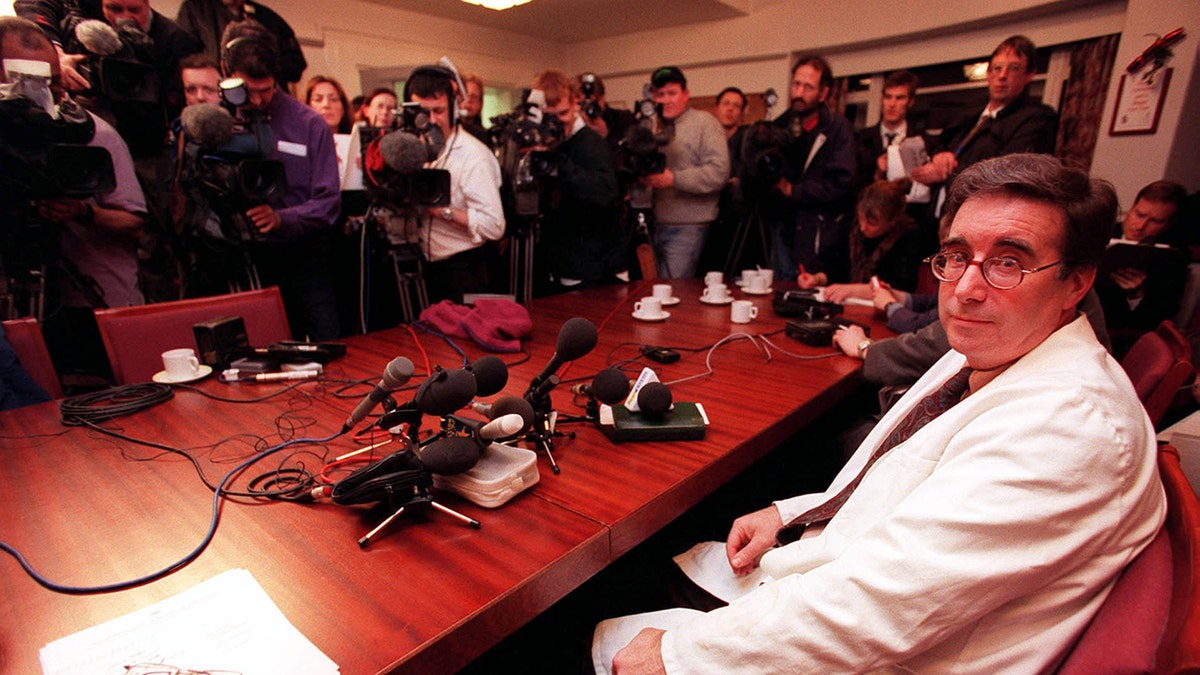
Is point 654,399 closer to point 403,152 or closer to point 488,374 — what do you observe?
point 488,374

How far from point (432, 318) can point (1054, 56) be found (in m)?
5.47

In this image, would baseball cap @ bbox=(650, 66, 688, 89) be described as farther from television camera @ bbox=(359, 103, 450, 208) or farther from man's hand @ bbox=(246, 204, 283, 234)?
man's hand @ bbox=(246, 204, 283, 234)

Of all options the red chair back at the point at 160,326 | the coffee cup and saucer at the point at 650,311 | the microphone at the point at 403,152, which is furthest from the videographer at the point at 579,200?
the red chair back at the point at 160,326

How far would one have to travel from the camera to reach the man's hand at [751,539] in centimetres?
109

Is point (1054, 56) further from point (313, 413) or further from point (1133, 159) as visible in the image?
point (313, 413)

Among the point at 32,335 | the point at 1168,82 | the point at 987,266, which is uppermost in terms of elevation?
the point at 1168,82

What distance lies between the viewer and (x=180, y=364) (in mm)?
1499

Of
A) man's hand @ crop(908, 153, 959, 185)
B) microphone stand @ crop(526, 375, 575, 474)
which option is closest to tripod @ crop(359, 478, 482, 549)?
microphone stand @ crop(526, 375, 575, 474)

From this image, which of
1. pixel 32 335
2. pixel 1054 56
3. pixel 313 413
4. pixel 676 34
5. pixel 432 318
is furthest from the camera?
pixel 676 34

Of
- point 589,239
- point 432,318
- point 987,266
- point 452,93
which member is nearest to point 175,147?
point 452,93

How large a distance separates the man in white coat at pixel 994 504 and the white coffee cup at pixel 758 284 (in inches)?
62.0

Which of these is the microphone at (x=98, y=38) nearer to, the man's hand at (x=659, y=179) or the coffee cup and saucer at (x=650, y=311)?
the coffee cup and saucer at (x=650, y=311)

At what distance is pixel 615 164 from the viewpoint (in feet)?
11.1

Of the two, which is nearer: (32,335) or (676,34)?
(32,335)
